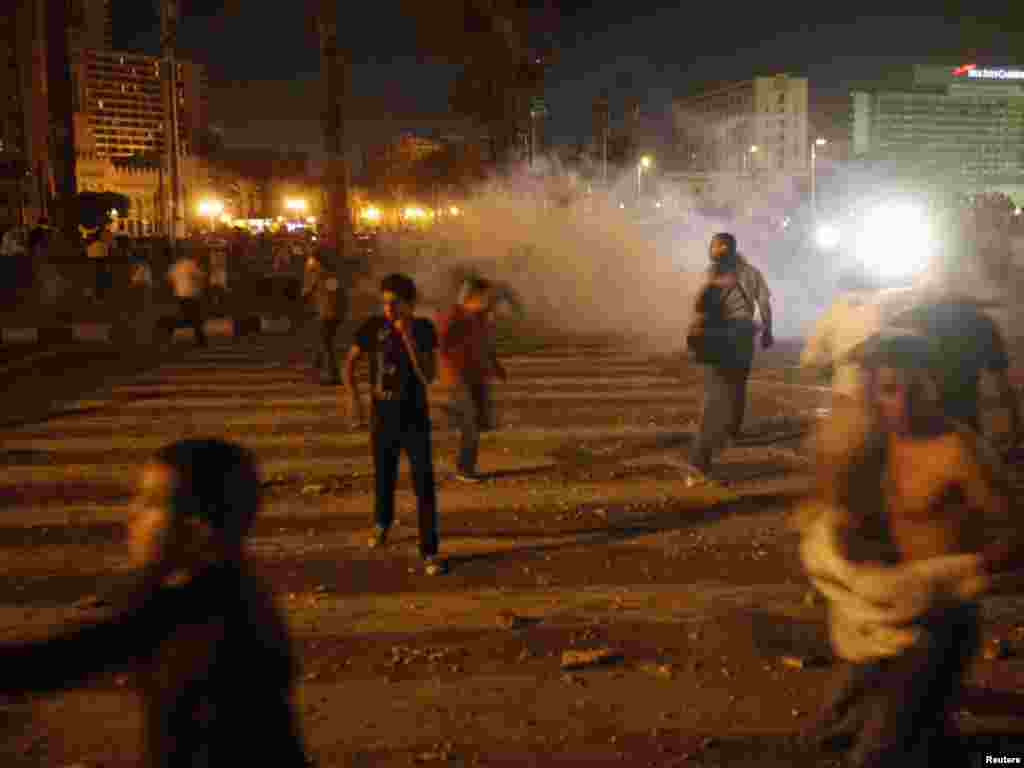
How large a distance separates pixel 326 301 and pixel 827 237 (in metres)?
30.9

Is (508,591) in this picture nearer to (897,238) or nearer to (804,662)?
(804,662)

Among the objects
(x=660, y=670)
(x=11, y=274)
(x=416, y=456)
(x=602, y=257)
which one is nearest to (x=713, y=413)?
(x=416, y=456)

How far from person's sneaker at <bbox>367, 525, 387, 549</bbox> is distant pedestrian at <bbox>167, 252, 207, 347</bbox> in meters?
11.2

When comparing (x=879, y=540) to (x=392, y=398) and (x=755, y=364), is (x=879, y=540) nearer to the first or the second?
(x=392, y=398)

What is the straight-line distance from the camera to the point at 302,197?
95688 millimetres

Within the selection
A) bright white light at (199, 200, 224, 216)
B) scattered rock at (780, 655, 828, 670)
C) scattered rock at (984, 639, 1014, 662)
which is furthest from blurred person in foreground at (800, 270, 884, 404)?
bright white light at (199, 200, 224, 216)

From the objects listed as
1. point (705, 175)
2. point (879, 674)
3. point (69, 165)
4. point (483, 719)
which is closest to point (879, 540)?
point (879, 674)

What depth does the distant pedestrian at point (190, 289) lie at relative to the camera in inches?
685

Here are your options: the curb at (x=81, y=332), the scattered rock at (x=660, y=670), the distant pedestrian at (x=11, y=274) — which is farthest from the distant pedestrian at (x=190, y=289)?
the scattered rock at (x=660, y=670)

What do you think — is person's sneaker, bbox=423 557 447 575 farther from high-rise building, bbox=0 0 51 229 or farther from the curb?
high-rise building, bbox=0 0 51 229

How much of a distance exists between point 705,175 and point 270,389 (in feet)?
252

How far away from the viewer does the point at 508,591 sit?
6383 mm

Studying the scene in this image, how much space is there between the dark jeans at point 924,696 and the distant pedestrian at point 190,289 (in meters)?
15.5

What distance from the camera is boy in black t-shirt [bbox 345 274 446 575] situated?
677 centimetres
